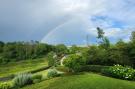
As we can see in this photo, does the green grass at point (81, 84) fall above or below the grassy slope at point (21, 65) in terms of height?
below

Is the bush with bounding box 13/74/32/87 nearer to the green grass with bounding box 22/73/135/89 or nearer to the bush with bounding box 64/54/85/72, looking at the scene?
the green grass with bounding box 22/73/135/89

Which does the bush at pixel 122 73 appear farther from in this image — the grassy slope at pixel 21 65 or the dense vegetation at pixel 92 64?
the grassy slope at pixel 21 65

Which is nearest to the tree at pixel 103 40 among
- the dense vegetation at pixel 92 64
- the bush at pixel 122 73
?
the dense vegetation at pixel 92 64

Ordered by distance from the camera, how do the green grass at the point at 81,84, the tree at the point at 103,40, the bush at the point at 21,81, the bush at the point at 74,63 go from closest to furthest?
the green grass at the point at 81,84, the bush at the point at 21,81, the bush at the point at 74,63, the tree at the point at 103,40

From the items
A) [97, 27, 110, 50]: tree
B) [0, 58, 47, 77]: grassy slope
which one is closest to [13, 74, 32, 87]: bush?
[97, 27, 110, 50]: tree

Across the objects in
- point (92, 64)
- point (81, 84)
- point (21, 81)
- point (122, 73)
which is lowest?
point (81, 84)

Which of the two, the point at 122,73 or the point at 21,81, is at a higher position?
the point at 122,73

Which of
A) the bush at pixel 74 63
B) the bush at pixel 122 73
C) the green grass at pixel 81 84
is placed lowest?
the green grass at pixel 81 84

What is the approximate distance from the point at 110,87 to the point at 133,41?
2840cm

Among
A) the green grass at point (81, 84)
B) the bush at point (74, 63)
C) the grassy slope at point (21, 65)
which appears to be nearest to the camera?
the green grass at point (81, 84)

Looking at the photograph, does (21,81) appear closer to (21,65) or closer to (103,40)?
(103,40)

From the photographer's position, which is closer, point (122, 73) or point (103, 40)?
point (122, 73)

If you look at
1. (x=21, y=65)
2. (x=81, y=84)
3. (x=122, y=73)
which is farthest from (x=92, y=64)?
(x=21, y=65)

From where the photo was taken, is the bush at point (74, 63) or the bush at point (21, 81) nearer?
the bush at point (21, 81)
